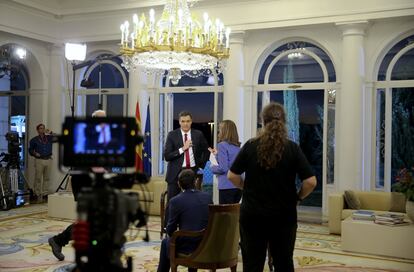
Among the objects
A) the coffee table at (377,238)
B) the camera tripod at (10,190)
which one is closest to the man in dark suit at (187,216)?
the coffee table at (377,238)

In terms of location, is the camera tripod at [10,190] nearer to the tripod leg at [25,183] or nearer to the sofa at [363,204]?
the tripod leg at [25,183]

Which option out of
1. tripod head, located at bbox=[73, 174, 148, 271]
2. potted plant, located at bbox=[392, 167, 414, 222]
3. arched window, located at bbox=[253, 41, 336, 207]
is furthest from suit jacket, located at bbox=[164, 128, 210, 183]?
tripod head, located at bbox=[73, 174, 148, 271]

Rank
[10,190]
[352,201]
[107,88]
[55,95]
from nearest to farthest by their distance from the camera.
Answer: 1. [352,201]
2. [10,190]
3. [55,95]
4. [107,88]

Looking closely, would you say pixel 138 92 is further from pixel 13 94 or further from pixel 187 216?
pixel 187 216

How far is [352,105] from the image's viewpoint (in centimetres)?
793

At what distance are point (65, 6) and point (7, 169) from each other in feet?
10.9

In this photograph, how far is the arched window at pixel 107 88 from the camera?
10555mm

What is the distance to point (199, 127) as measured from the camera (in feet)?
32.9

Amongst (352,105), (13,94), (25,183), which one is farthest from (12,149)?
(352,105)

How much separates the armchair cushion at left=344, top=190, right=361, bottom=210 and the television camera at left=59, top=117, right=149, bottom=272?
5.47 meters

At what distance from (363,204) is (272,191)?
4636 mm

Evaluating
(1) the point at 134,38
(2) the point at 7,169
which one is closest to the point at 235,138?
(1) the point at 134,38

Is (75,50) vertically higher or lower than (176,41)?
higher

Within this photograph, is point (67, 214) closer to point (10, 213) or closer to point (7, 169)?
point (10, 213)
